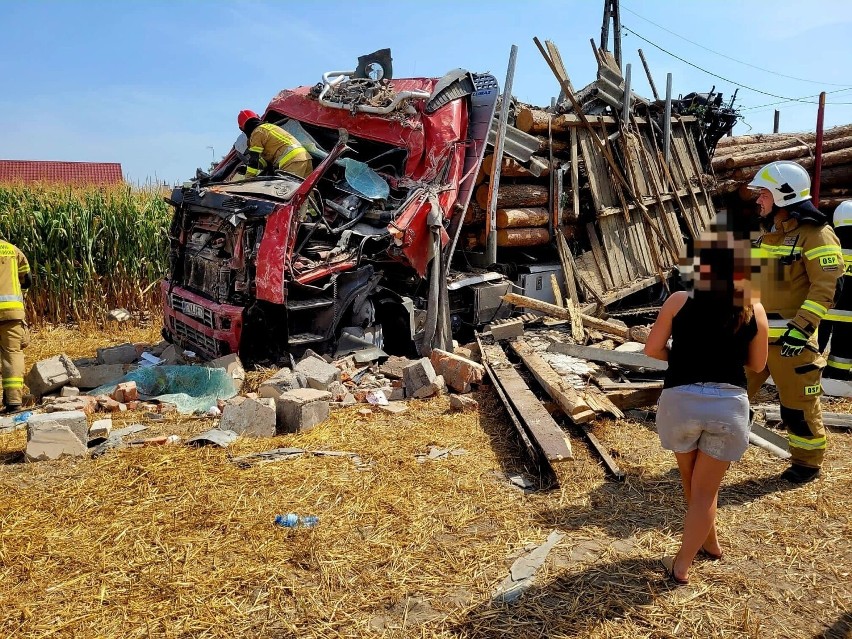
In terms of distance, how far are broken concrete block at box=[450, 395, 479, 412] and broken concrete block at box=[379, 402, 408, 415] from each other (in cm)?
45

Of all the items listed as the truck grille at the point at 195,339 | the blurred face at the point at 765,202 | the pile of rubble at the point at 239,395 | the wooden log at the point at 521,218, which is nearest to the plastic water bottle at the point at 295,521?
the pile of rubble at the point at 239,395

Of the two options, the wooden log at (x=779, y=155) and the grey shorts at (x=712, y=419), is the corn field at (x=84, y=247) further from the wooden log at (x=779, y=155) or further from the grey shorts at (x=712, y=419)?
the wooden log at (x=779, y=155)

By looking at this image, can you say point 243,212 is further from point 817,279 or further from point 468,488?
point 817,279

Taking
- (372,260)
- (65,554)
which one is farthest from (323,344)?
(65,554)

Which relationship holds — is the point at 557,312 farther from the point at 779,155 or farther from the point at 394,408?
the point at 779,155

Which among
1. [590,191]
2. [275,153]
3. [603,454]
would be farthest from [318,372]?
[590,191]

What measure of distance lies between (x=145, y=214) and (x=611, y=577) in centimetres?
1013

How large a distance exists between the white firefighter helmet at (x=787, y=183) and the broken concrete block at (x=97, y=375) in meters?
6.45

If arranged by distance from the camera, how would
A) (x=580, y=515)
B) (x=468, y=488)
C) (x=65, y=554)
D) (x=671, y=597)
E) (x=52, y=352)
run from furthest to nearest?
(x=52, y=352) → (x=468, y=488) → (x=580, y=515) → (x=65, y=554) → (x=671, y=597)

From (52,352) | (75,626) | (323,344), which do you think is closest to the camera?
(75,626)

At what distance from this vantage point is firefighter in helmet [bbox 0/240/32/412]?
6.11 m

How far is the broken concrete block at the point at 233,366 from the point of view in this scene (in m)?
6.13

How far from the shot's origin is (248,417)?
5.09 meters

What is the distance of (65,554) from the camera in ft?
11.0
